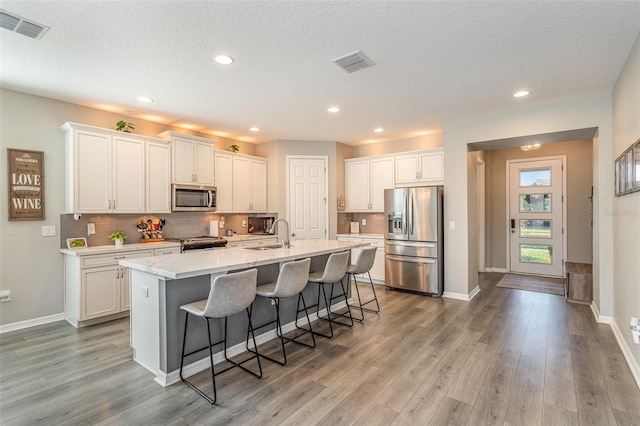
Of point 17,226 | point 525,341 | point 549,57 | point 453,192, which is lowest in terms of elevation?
point 525,341

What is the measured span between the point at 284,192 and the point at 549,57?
174 inches

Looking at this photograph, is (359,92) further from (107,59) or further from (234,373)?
(234,373)

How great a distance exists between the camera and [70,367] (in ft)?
9.16

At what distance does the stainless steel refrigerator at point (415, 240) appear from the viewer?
4.99 metres

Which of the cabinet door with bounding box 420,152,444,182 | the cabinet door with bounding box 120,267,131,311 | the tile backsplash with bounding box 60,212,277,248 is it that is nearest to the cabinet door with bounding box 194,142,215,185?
the tile backsplash with bounding box 60,212,277,248

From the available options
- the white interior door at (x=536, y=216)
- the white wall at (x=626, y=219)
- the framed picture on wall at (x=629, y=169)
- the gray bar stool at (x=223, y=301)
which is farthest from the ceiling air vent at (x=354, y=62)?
the white interior door at (x=536, y=216)

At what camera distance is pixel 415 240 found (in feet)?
16.9

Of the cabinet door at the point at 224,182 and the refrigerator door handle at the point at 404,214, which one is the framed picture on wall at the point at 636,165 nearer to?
the refrigerator door handle at the point at 404,214

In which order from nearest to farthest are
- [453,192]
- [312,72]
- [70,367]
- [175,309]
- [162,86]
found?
[175,309] → [70,367] → [312,72] → [162,86] → [453,192]

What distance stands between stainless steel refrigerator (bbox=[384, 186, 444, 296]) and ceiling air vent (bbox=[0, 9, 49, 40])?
4.58 m

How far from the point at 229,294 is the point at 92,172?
2937mm

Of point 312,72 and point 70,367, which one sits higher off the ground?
point 312,72

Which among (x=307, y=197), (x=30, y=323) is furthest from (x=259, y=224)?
(x=30, y=323)

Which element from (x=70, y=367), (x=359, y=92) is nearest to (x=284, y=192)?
(x=359, y=92)
